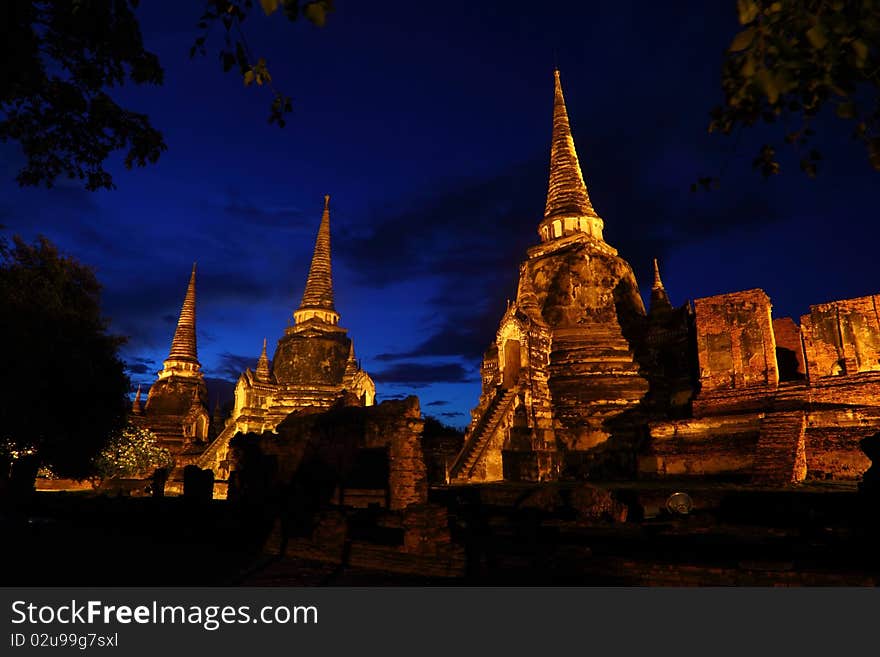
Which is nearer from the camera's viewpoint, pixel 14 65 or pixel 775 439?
pixel 14 65

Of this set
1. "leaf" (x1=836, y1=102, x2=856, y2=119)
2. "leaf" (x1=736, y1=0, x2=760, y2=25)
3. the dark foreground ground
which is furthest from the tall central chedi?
"leaf" (x1=736, y1=0, x2=760, y2=25)

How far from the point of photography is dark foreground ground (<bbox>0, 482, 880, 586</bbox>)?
6406 millimetres

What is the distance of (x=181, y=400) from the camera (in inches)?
1634

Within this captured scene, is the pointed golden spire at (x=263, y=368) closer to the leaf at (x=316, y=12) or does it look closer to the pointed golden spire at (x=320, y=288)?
the pointed golden spire at (x=320, y=288)

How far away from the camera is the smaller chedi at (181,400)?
37.4 metres

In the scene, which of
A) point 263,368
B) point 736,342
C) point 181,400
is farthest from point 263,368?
point 736,342

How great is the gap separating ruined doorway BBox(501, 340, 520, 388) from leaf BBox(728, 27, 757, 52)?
2102cm

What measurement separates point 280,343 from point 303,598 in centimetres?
3539

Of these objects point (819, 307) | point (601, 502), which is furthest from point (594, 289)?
point (601, 502)

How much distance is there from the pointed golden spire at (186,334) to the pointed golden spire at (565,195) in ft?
99.6

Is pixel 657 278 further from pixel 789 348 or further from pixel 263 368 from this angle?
pixel 263 368

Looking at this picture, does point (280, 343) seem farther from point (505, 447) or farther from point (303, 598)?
point (303, 598)

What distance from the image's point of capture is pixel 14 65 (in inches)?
231

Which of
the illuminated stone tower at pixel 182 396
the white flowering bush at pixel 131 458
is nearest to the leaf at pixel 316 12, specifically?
the white flowering bush at pixel 131 458
